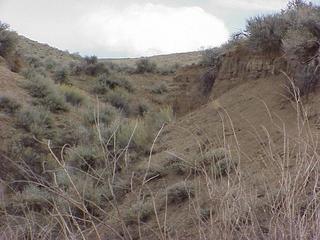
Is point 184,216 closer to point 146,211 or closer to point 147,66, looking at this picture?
point 146,211

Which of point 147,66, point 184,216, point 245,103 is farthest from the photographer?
point 147,66

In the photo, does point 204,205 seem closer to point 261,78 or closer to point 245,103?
point 245,103

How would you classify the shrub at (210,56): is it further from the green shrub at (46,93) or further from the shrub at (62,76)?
the shrub at (62,76)

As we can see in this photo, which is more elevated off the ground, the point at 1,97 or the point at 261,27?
the point at 261,27

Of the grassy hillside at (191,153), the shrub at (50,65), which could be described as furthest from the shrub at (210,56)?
the shrub at (50,65)

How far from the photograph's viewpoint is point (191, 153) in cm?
1045

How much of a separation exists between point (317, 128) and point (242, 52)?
629cm

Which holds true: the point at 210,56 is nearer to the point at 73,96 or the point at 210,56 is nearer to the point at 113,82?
the point at 73,96

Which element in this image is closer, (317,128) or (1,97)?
(317,128)

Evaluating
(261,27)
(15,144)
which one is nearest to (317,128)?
(261,27)

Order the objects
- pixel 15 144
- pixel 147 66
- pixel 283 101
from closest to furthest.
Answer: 1. pixel 283 101
2. pixel 15 144
3. pixel 147 66

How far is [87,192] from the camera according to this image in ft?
33.9

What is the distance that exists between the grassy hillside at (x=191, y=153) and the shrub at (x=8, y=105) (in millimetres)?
42

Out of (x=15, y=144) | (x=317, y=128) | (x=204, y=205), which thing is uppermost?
(x=317, y=128)
